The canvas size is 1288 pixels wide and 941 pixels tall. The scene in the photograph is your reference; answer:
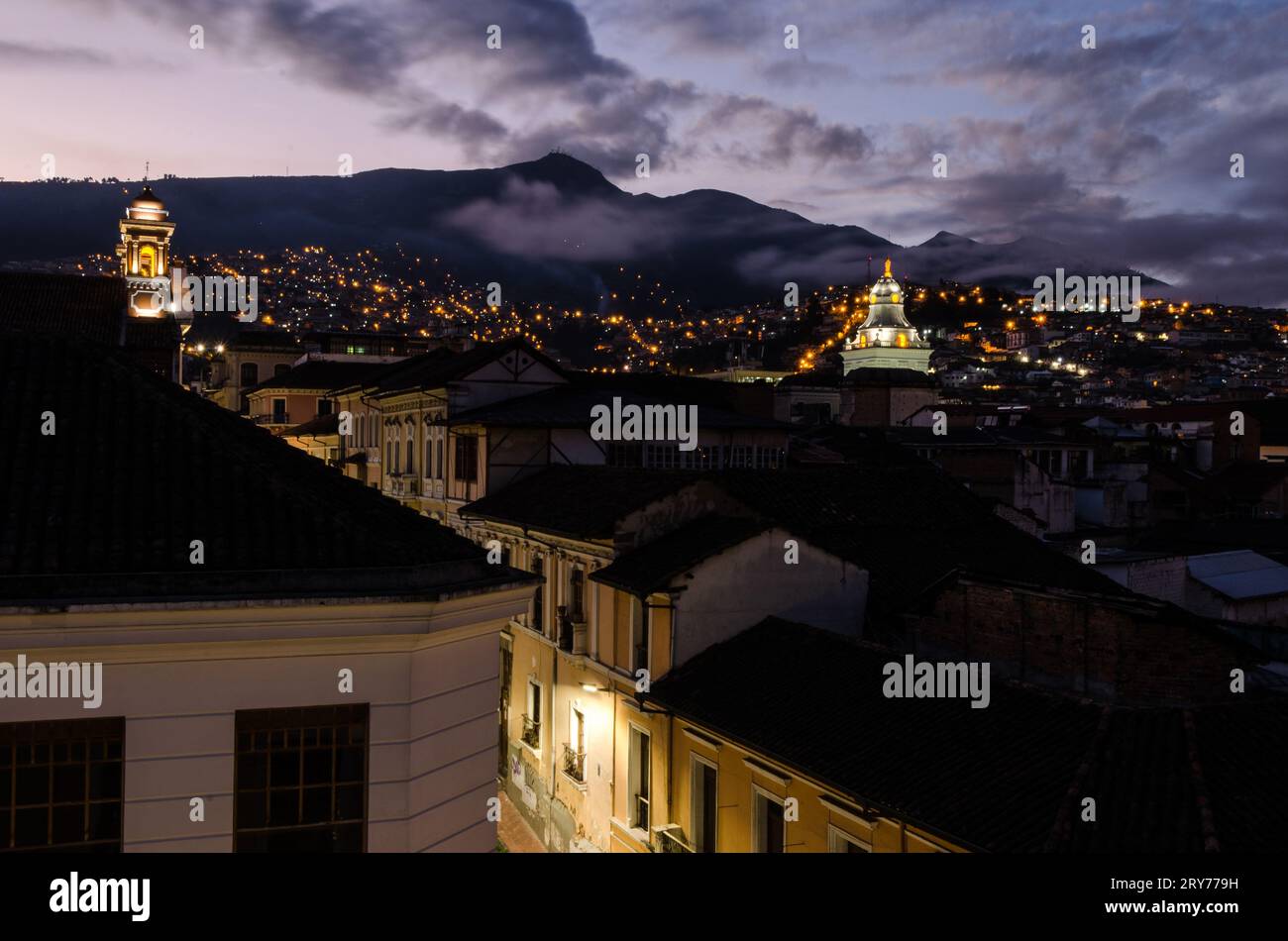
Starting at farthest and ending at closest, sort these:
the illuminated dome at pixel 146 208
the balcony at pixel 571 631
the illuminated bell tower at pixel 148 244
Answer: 1. the illuminated dome at pixel 146 208
2. the illuminated bell tower at pixel 148 244
3. the balcony at pixel 571 631

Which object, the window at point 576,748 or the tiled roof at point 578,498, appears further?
the tiled roof at point 578,498

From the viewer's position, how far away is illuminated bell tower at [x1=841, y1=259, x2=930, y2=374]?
9419 centimetres

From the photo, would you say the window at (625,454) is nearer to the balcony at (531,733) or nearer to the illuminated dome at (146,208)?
the balcony at (531,733)

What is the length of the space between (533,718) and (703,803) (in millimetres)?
10016

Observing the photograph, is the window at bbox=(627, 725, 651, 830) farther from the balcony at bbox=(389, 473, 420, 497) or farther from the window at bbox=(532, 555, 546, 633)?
the balcony at bbox=(389, 473, 420, 497)

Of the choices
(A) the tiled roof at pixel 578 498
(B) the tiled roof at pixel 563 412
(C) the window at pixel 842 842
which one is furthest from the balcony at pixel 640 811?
(B) the tiled roof at pixel 563 412

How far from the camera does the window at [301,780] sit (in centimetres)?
919

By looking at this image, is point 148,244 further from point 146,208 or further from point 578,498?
point 578,498

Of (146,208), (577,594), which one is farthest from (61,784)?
(146,208)

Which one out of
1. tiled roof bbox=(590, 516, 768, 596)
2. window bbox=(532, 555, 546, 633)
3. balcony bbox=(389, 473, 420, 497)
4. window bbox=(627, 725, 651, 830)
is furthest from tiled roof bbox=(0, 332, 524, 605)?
balcony bbox=(389, 473, 420, 497)

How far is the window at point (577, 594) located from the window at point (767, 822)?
8.62m

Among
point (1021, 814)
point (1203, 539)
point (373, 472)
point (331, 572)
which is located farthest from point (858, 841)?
point (373, 472)

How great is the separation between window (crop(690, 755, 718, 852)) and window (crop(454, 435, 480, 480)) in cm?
1582

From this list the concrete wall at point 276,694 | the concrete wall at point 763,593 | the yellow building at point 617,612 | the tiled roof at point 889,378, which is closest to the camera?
the concrete wall at point 276,694
